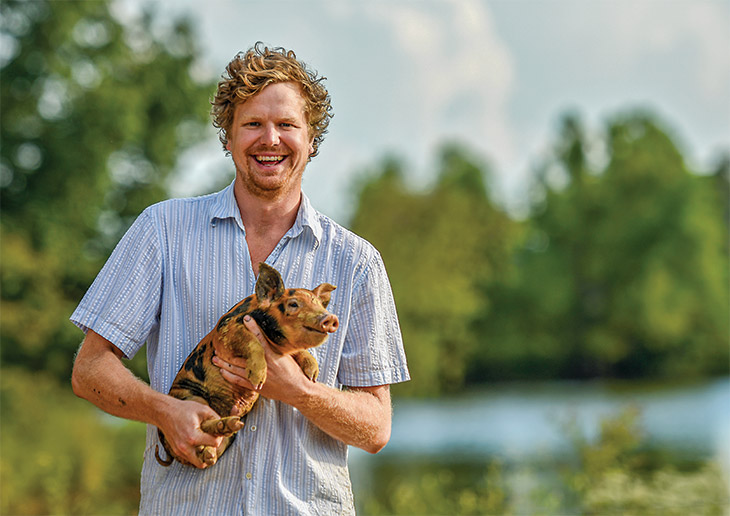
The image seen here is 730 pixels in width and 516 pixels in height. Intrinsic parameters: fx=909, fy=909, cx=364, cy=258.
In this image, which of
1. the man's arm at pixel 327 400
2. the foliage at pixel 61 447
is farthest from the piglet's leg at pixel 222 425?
the foliage at pixel 61 447

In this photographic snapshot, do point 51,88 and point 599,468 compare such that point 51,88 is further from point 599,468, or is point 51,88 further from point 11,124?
point 599,468

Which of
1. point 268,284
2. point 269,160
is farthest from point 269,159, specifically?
point 268,284

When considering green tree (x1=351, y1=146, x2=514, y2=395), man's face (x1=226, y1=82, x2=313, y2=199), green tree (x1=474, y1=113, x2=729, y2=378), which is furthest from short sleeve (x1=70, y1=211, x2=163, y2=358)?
green tree (x1=474, y1=113, x2=729, y2=378)

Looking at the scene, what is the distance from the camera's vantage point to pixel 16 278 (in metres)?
14.5

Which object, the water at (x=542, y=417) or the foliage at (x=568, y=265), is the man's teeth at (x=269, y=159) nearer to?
the water at (x=542, y=417)

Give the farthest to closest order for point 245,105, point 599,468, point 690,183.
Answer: point 690,183 → point 599,468 → point 245,105

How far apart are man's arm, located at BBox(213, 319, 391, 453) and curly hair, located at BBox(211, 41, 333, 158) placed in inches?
23.4

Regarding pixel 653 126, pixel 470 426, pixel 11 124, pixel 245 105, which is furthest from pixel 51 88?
pixel 653 126

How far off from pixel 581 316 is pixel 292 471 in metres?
23.8

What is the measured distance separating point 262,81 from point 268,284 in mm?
536

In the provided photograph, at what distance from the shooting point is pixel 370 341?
2.48 m

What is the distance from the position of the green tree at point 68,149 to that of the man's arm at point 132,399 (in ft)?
42.6

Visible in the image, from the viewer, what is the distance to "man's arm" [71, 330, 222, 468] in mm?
2156

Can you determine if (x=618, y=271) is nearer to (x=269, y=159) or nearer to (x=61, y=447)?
(x=61, y=447)
